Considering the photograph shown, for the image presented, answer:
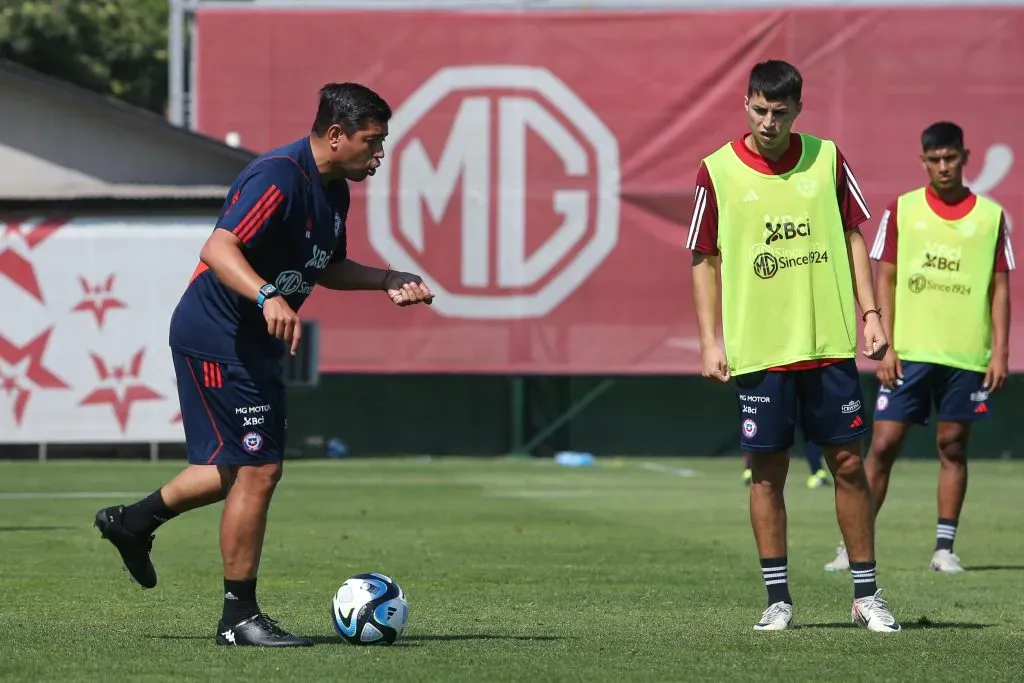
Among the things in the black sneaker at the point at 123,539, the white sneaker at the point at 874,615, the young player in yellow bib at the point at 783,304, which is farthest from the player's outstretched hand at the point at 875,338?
the black sneaker at the point at 123,539

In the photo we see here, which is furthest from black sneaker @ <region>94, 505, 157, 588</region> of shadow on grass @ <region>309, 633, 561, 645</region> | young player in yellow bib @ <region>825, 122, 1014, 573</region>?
young player in yellow bib @ <region>825, 122, 1014, 573</region>

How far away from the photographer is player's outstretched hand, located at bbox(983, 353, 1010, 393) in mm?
10609

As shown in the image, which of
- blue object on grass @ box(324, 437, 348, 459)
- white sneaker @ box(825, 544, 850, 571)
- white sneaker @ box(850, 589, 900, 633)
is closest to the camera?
white sneaker @ box(850, 589, 900, 633)

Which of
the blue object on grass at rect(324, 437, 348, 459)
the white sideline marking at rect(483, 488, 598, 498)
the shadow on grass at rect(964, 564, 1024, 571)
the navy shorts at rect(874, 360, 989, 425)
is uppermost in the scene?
the navy shorts at rect(874, 360, 989, 425)

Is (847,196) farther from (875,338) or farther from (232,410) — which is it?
(232,410)

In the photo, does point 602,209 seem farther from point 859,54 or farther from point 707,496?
point 707,496

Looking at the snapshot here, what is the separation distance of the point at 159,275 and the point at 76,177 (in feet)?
6.40

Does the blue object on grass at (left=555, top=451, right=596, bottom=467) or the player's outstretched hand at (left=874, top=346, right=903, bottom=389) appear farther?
the blue object on grass at (left=555, top=451, right=596, bottom=467)

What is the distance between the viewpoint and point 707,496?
59.8ft

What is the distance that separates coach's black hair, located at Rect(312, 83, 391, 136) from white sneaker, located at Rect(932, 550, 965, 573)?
4952mm

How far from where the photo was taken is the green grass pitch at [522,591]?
6.58 meters

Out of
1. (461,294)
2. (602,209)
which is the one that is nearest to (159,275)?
(461,294)

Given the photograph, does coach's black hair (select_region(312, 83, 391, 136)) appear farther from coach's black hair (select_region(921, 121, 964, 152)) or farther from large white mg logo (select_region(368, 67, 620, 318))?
large white mg logo (select_region(368, 67, 620, 318))

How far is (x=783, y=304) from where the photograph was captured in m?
7.78
